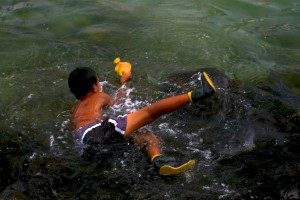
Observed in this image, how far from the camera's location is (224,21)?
283 inches

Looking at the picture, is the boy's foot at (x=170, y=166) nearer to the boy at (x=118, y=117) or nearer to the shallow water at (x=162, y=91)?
the boy at (x=118, y=117)

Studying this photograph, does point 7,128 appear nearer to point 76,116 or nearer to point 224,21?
point 76,116

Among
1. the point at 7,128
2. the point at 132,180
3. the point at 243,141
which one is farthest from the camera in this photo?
the point at 7,128

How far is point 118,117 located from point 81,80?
712mm

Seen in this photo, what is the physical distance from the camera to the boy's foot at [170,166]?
11.9ft

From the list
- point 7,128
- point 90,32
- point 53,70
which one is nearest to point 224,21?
point 90,32

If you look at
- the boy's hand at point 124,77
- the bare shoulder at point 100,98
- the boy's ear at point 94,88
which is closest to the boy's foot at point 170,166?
the bare shoulder at point 100,98

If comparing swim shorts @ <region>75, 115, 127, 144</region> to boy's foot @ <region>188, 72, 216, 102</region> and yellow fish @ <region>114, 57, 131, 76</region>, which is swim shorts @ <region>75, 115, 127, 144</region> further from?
yellow fish @ <region>114, 57, 131, 76</region>

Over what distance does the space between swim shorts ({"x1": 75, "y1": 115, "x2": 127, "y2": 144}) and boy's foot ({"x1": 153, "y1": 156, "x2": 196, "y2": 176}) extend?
0.53 meters

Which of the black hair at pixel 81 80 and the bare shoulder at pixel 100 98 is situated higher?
the black hair at pixel 81 80

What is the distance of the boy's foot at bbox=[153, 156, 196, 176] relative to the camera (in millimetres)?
3621

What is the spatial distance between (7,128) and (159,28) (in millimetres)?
3354

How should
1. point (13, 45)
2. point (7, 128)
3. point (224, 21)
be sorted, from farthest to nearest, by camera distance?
point (224, 21) → point (13, 45) → point (7, 128)

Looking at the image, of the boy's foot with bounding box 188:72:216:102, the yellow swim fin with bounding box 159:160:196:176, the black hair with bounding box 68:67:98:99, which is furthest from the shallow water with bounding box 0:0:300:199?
the boy's foot with bounding box 188:72:216:102
